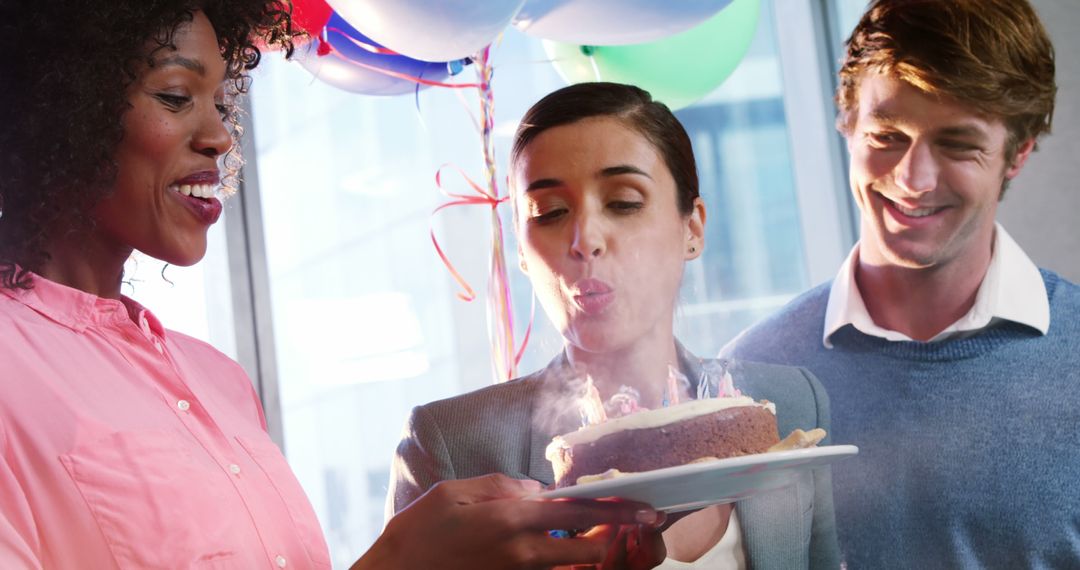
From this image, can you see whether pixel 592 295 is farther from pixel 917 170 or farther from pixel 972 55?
pixel 972 55

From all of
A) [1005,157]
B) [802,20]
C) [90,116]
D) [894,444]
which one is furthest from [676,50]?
[802,20]

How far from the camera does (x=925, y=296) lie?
7.46ft

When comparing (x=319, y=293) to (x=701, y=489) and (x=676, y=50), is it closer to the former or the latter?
(x=676, y=50)

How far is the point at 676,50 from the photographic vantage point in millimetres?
2672

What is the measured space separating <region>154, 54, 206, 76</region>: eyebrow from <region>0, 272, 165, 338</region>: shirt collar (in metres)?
0.33

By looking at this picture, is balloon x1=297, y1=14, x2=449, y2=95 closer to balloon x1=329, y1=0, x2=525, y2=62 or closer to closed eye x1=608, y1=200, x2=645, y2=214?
balloon x1=329, y1=0, x2=525, y2=62

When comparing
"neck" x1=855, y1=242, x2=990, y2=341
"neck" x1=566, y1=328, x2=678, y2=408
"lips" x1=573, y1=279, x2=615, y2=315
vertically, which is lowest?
"neck" x1=566, y1=328, x2=678, y2=408

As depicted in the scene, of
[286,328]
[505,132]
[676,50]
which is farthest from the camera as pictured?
[286,328]

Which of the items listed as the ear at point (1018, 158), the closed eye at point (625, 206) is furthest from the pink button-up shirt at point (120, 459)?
the ear at point (1018, 158)

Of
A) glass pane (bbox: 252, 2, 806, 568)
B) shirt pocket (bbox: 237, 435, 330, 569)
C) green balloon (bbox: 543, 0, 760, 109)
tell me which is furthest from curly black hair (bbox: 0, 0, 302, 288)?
glass pane (bbox: 252, 2, 806, 568)

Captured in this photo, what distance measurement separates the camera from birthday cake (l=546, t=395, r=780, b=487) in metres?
1.46

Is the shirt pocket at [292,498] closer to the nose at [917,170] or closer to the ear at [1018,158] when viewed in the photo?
the nose at [917,170]

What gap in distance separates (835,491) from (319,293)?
2.96 meters

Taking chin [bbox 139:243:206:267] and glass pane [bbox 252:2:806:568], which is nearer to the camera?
chin [bbox 139:243:206:267]
